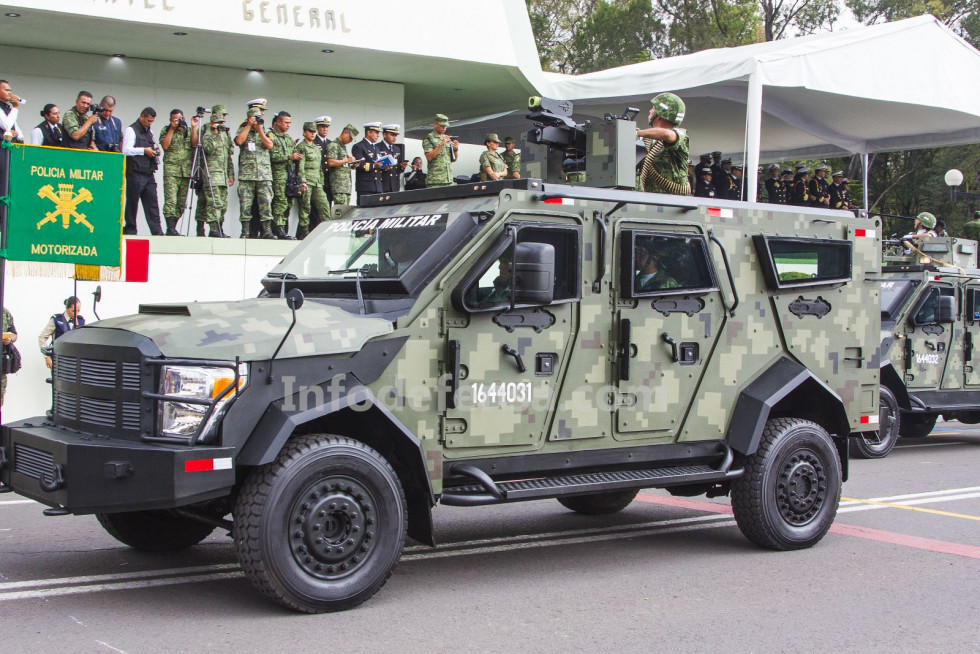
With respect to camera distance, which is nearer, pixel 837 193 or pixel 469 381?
pixel 469 381

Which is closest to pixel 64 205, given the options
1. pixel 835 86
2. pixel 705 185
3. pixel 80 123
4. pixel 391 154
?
pixel 80 123

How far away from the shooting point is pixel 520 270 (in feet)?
20.5

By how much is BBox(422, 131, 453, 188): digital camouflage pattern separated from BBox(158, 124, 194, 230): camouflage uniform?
12.2 feet

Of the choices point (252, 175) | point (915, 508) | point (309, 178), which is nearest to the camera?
point (915, 508)

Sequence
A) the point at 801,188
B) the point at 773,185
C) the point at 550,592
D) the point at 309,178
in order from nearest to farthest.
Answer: the point at 550,592, the point at 309,178, the point at 801,188, the point at 773,185

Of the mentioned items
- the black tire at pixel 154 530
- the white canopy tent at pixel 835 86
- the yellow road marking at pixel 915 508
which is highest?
the white canopy tent at pixel 835 86

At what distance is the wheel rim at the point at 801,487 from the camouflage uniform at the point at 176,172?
10.7 metres

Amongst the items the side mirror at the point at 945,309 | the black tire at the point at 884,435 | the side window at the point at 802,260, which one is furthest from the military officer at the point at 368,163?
the side window at the point at 802,260

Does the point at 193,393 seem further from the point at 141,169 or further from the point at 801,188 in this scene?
the point at 801,188

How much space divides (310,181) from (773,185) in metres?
10.2

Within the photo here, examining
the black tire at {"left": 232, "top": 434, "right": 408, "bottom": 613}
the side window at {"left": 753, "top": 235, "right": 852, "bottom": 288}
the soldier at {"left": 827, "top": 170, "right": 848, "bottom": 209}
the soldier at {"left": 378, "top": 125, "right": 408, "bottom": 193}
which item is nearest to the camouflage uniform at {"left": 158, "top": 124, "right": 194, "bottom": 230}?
the soldier at {"left": 378, "top": 125, "right": 408, "bottom": 193}

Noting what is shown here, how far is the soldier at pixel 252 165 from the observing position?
1585 centimetres

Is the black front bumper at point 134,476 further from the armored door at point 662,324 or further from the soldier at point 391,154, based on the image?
the soldier at point 391,154

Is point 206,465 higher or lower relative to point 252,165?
lower
